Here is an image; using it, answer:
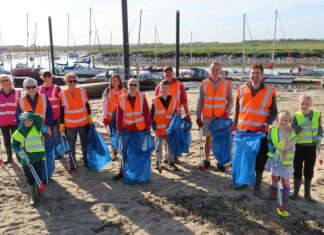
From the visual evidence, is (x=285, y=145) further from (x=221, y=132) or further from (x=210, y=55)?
(x=210, y=55)

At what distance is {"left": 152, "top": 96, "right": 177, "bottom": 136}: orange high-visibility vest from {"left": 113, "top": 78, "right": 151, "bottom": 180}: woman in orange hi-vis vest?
469mm

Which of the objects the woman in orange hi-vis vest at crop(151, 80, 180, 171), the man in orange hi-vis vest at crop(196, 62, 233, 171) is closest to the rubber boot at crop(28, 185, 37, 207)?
the woman in orange hi-vis vest at crop(151, 80, 180, 171)

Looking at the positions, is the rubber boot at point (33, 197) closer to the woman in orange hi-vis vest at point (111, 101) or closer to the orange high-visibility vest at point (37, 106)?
the orange high-visibility vest at point (37, 106)

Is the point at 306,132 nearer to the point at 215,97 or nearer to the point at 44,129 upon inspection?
the point at 215,97

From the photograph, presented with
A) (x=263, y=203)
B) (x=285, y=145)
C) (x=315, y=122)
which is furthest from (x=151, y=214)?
(x=315, y=122)

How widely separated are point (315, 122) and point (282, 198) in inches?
44.4

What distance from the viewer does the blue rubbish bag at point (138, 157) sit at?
5.95 m

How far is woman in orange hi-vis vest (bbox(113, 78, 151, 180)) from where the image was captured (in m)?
5.96

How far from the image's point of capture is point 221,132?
636 cm

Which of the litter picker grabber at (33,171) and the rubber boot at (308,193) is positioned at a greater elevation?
the litter picker grabber at (33,171)

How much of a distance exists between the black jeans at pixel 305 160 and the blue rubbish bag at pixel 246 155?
53 cm

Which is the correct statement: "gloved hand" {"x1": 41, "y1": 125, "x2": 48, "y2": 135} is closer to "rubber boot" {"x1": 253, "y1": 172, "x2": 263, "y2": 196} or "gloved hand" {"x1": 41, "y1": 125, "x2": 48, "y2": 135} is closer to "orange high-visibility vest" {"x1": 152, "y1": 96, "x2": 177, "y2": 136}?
"orange high-visibility vest" {"x1": 152, "y1": 96, "x2": 177, "y2": 136}

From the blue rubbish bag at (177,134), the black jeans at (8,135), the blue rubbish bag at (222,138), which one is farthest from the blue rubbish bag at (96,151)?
the blue rubbish bag at (222,138)

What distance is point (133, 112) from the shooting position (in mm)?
5953
